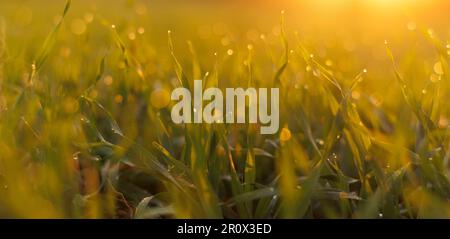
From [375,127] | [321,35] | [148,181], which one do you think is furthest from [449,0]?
[148,181]

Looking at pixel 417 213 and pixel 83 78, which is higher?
pixel 83 78

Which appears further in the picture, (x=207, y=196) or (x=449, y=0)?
(x=449, y=0)

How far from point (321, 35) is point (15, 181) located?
2244 millimetres

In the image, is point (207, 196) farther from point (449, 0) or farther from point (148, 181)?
point (449, 0)

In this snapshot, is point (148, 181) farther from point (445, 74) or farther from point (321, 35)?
point (321, 35)

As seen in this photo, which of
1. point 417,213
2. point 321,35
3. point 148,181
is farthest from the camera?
point 321,35

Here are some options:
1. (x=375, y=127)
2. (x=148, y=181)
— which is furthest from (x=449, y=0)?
(x=148, y=181)

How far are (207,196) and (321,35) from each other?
2.20 metres
